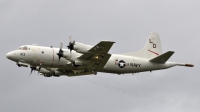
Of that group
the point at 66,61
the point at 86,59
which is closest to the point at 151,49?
the point at 86,59

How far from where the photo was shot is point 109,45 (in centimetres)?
4381

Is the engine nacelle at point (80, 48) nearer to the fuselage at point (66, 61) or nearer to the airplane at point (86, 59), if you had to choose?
the airplane at point (86, 59)

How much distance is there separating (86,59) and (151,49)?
772 centimetres

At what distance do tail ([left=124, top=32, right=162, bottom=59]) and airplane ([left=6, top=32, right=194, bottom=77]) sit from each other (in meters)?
0.11

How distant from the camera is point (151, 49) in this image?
51031mm

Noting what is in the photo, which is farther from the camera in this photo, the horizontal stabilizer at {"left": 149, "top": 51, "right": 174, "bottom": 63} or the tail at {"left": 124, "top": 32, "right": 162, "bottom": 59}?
the tail at {"left": 124, "top": 32, "right": 162, "bottom": 59}

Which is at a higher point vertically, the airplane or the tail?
the tail

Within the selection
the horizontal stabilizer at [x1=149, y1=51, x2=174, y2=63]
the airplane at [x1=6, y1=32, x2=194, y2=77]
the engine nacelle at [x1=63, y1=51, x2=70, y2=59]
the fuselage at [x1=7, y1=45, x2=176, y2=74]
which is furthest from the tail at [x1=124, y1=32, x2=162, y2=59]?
the engine nacelle at [x1=63, y1=51, x2=70, y2=59]

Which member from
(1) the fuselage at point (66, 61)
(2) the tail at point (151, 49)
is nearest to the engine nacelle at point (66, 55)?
(1) the fuselage at point (66, 61)

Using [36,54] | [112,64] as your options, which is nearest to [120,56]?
[112,64]

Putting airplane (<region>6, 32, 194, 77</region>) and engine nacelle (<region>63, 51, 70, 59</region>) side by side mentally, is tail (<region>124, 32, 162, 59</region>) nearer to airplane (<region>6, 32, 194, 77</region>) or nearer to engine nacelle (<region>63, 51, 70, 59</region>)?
airplane (<region>6, 32, 194, 77</region>)

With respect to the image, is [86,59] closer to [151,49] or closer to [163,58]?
[163,58]

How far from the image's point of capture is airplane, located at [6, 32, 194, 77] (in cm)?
4506

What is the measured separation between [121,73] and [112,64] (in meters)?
1.46
